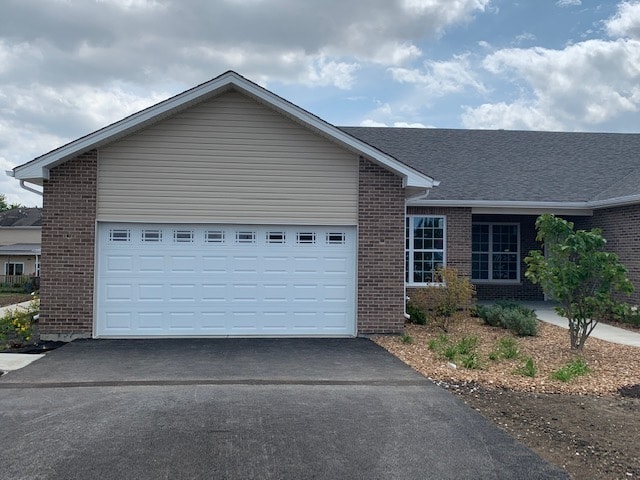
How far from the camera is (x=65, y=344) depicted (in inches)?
381

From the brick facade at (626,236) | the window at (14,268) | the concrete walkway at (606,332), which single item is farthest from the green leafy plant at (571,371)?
the window at (14,268)

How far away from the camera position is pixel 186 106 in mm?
10258

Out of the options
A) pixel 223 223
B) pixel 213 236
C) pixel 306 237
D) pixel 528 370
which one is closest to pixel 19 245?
pixel 213 236

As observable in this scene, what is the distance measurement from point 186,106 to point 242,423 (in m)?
6.97

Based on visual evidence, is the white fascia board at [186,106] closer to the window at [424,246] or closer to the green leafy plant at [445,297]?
the green leafy plant at [445,297]

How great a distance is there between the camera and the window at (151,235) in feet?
34.0

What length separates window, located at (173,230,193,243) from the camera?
10.4 meters

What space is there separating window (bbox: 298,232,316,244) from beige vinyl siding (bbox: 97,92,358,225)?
28 cm

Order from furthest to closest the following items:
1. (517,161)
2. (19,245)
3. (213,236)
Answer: (19,245) → (517,161) → (213,236)

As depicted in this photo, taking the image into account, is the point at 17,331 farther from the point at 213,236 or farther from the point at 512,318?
the point at 512,318

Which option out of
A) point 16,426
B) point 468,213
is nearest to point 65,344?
point 16,426

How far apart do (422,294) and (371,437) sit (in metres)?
7.21

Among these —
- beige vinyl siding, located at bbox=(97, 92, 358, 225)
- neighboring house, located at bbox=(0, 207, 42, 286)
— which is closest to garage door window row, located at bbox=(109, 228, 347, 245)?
beige vinyl siding, located at bbox=(97, 92, 358, 225)

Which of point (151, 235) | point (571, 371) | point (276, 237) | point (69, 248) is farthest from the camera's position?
point (276, 237)
